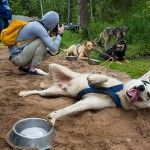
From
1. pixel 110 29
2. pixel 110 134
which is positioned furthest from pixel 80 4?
pixel 110 134

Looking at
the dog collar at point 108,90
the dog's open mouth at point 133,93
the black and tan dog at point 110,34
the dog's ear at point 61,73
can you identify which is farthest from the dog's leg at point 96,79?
the black and tan dog at point 110,34

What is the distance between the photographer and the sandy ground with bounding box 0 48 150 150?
15.8 feet

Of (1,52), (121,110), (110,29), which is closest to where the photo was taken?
(121,110)

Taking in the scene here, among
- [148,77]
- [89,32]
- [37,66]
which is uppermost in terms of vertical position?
[148,77]

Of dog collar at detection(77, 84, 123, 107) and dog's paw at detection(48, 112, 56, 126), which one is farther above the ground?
dog's paw at detection(48, 112, 56, 126)

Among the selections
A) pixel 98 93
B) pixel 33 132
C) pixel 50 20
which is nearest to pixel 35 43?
pixel 50 20

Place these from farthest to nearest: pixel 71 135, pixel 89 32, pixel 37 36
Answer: pixel 89 32 < pixel 37 36 < pixel 71 135

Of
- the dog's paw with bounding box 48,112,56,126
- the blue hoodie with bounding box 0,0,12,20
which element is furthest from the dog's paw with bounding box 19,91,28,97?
the blue hoodie with bounding box 0,0,12,20

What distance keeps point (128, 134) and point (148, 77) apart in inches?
44.7

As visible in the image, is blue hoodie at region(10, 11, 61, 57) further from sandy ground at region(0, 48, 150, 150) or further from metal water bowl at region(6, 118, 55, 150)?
metal water bowl at region(6, 118, 55, 150)

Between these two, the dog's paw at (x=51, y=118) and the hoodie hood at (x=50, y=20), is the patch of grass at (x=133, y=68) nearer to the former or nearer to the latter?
the hoodie hood at (x=50, y=20)

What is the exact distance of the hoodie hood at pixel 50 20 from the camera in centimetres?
743

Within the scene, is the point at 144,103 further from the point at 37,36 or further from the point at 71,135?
the point at 37,36

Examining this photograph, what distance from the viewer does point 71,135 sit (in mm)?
4953
